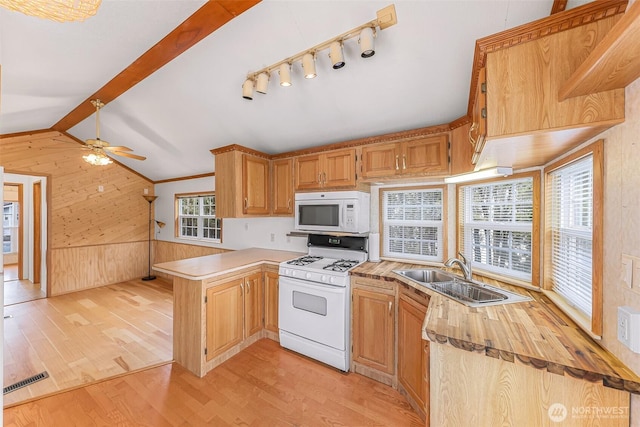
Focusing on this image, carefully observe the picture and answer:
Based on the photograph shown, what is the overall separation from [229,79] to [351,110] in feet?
3.90

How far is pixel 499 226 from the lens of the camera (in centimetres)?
209

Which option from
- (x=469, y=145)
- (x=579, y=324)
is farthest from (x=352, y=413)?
(x=469, y=145)

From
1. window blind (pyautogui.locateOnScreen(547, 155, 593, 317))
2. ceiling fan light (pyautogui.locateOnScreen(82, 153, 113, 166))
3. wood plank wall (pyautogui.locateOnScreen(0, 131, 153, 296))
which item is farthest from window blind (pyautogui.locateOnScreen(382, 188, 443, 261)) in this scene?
wood plank wall (pyautogui.locateOnScreen(0, 131, 153, 296))

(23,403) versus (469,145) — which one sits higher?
(469,145)

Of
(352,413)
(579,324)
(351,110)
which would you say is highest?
(351,110)

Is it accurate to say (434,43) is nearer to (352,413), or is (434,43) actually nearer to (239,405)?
(352,413)

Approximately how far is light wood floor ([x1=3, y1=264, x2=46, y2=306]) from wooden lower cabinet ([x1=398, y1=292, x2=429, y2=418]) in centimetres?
560

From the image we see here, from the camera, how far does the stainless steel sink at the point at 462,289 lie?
1.61m

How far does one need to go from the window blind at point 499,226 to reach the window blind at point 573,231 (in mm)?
194

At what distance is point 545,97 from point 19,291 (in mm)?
7591

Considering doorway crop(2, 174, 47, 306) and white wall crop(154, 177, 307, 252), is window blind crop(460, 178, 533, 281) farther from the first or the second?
doorway crop(2, 174, 47, 306)

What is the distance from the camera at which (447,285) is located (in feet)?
6.79

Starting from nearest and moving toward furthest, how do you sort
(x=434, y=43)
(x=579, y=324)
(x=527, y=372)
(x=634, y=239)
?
(x=634, y=239) < (x=527, y=372) < (x=579, y=324) < (x=434, y=43)

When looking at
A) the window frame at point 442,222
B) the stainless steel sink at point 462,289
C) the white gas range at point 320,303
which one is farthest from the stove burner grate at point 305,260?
the stainless steel sink at point 462,289
